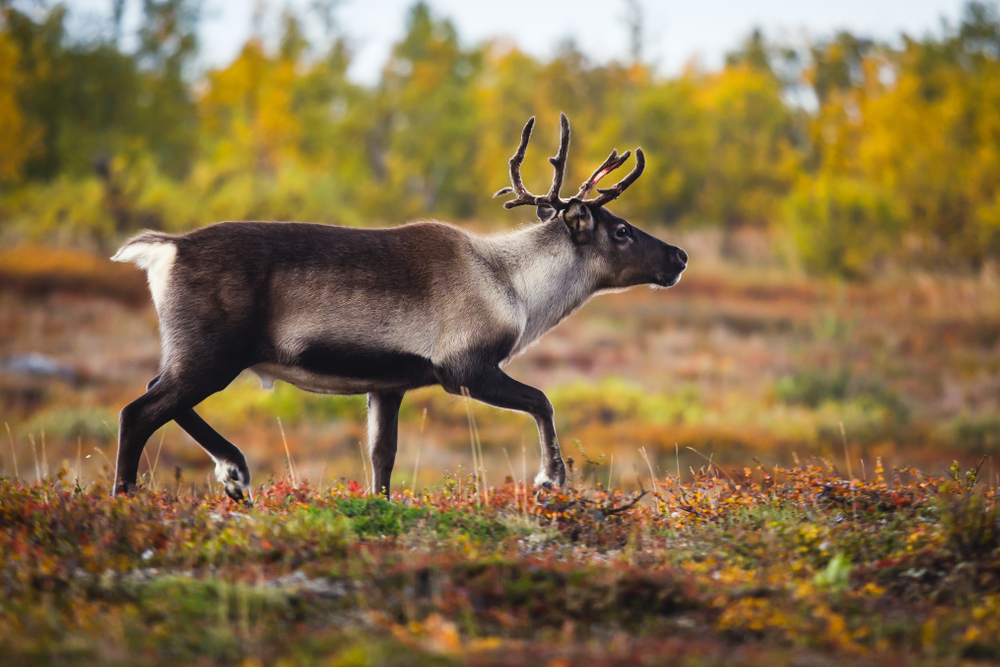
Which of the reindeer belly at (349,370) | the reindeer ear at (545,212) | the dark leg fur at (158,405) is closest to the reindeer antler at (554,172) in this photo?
the reindeer ear at (545,212)

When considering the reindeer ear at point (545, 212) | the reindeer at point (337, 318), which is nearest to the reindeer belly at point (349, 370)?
the reindeer at point (337, 318)

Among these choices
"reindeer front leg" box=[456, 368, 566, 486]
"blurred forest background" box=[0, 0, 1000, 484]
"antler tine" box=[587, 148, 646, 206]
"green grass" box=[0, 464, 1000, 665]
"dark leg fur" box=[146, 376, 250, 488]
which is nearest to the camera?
"green grass" box=[0, 464, 1000, 665]

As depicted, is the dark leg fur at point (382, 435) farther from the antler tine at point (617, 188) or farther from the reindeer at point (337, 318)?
the antler tine at point (617, 188)

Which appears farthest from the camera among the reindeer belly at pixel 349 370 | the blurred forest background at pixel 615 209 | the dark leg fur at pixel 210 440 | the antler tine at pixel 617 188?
the blurred forest background at pixel 615 209

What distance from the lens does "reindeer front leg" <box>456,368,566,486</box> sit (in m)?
6.52

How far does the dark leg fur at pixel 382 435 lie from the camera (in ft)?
23.0

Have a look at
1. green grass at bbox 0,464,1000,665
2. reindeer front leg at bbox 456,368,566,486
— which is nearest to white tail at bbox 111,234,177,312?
green grass at bbox 0,464,1000,665

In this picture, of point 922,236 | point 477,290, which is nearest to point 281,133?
point 922,236

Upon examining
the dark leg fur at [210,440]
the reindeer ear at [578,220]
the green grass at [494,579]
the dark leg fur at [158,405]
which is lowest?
the green grass at [494,579]

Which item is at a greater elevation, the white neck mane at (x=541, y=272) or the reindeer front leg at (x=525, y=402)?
the white neck mane at (x=541, y=272)

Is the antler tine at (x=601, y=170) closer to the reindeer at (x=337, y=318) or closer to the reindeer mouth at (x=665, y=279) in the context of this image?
the reindeer at (x=337, y=318)

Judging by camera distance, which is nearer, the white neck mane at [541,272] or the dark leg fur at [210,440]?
the dark leg fur at [210,440]

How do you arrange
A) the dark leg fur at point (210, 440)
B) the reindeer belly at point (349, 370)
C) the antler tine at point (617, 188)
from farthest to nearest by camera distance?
1. the antler tine at point (617, 188)
2. the dark leg fur at point (210, 440)
3. the reindeer belly at point (349, 370)

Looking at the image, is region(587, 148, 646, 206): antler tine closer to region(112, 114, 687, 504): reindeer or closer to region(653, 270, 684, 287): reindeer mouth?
region(112, 114, 687, 504): reindeer
